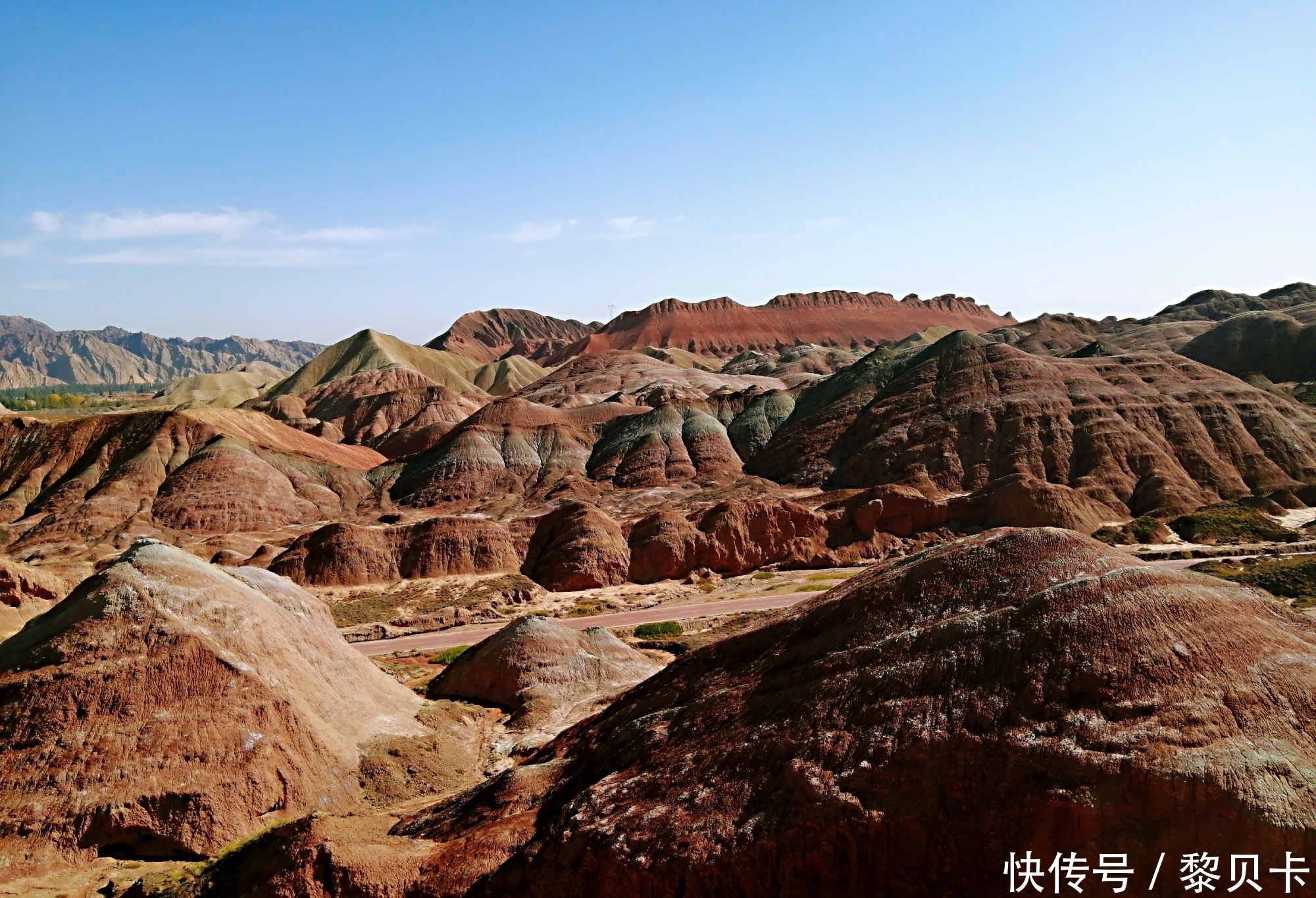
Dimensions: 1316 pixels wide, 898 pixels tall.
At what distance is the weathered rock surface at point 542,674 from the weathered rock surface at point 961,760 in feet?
37.8

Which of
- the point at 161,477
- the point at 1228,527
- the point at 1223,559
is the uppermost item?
the point at 161,477

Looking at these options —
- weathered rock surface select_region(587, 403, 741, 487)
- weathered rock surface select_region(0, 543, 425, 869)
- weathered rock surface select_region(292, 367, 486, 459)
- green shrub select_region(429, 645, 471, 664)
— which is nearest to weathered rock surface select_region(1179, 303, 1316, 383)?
weathered rock surface select_region(587, 403, 741, 487)

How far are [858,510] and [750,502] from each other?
6534 mm

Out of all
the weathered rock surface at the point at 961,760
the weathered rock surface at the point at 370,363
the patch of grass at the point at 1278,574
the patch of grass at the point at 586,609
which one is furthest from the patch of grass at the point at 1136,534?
the weathered rock surface at the point at 370,363

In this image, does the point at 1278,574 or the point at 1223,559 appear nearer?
the point at 1278,574

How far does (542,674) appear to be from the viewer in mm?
28422

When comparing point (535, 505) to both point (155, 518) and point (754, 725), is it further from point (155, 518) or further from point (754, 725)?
point (754, 725)

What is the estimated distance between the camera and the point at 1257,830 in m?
9.75

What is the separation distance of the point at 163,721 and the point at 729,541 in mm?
38089

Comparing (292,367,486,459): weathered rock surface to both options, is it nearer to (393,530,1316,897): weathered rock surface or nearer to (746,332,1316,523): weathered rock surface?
(746,332,1316,523): weathered rock surface

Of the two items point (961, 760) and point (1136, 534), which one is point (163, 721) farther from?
point (1136, 534)

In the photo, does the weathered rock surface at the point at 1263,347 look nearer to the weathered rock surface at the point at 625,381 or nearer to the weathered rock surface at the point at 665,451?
the weathered rock surface at the point at 625,381

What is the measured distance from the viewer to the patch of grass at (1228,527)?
4997 centimetres

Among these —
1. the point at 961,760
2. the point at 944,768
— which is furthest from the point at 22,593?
the point at 961,760
